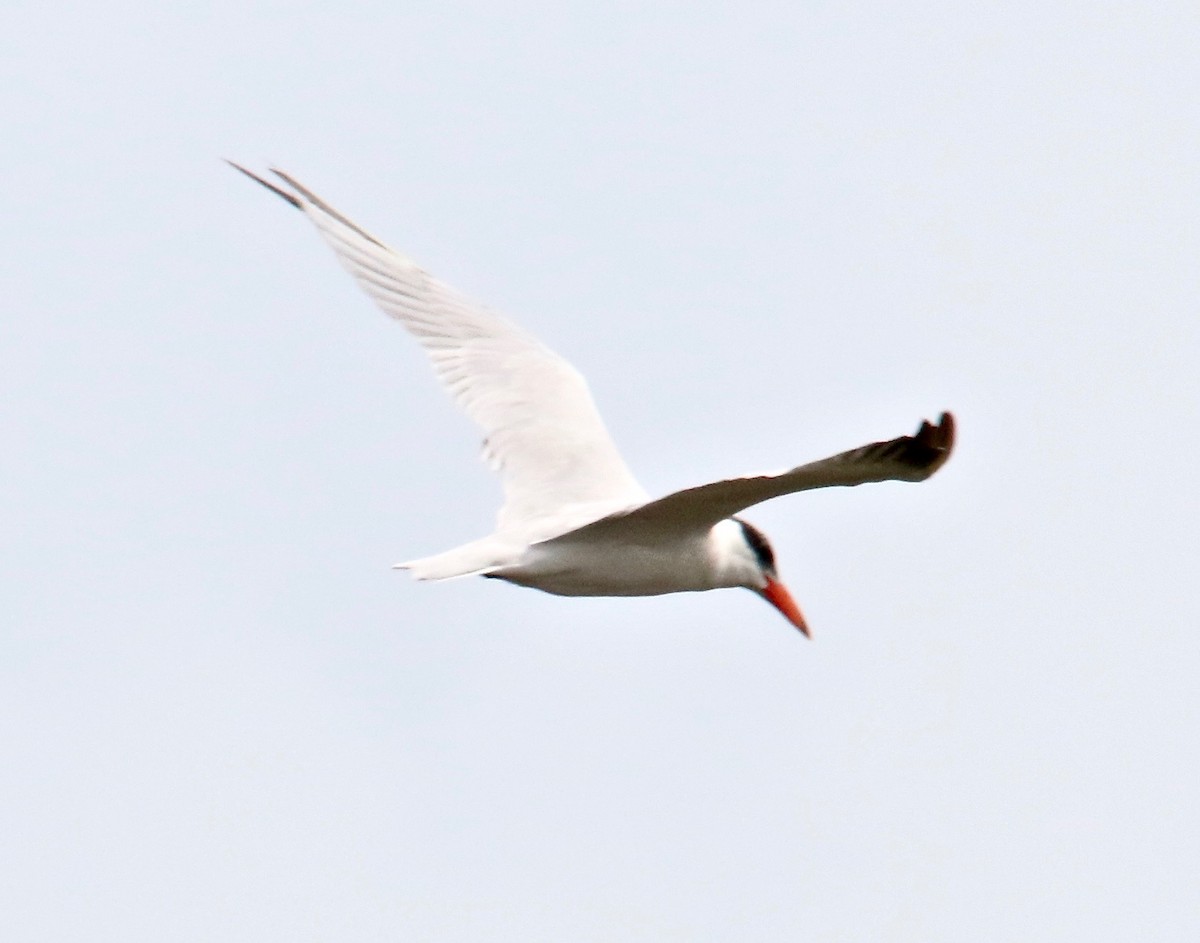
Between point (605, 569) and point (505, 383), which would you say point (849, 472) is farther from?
point (505, 383)

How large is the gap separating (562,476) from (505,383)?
2.80 ft

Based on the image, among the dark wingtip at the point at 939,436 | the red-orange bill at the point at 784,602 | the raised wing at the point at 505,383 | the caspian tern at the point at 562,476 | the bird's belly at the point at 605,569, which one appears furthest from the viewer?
the red-orange bill at the point at 784,602

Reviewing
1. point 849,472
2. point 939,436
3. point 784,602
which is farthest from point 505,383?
point 939,436

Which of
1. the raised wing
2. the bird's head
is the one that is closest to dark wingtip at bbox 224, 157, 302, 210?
the raised wing

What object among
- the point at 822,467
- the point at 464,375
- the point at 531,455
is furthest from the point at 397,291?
the point at 822,467

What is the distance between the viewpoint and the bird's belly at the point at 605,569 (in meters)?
8.59

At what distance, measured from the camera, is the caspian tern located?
743 cm

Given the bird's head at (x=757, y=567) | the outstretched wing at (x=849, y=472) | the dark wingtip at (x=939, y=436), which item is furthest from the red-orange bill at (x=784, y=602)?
the dark wingtip at (x=939, y=436)

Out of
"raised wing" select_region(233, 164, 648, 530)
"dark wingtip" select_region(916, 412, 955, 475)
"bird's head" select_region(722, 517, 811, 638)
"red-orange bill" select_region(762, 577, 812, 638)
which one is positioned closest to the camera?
"dark wingtip" select_region(916, 412, 955, 475)

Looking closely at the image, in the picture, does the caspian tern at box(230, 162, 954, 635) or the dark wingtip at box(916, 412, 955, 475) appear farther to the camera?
the caspian tern at box(230, 162, 954, 635)

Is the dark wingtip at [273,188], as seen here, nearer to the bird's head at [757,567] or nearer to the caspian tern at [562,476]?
the caspian tern at [562,476]

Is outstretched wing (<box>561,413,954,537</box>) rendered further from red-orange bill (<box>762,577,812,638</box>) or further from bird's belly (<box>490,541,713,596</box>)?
red-orange bill (<box>762,577,812,638</box>)

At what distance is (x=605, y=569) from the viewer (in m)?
8.68

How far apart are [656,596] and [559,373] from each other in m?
1.69
